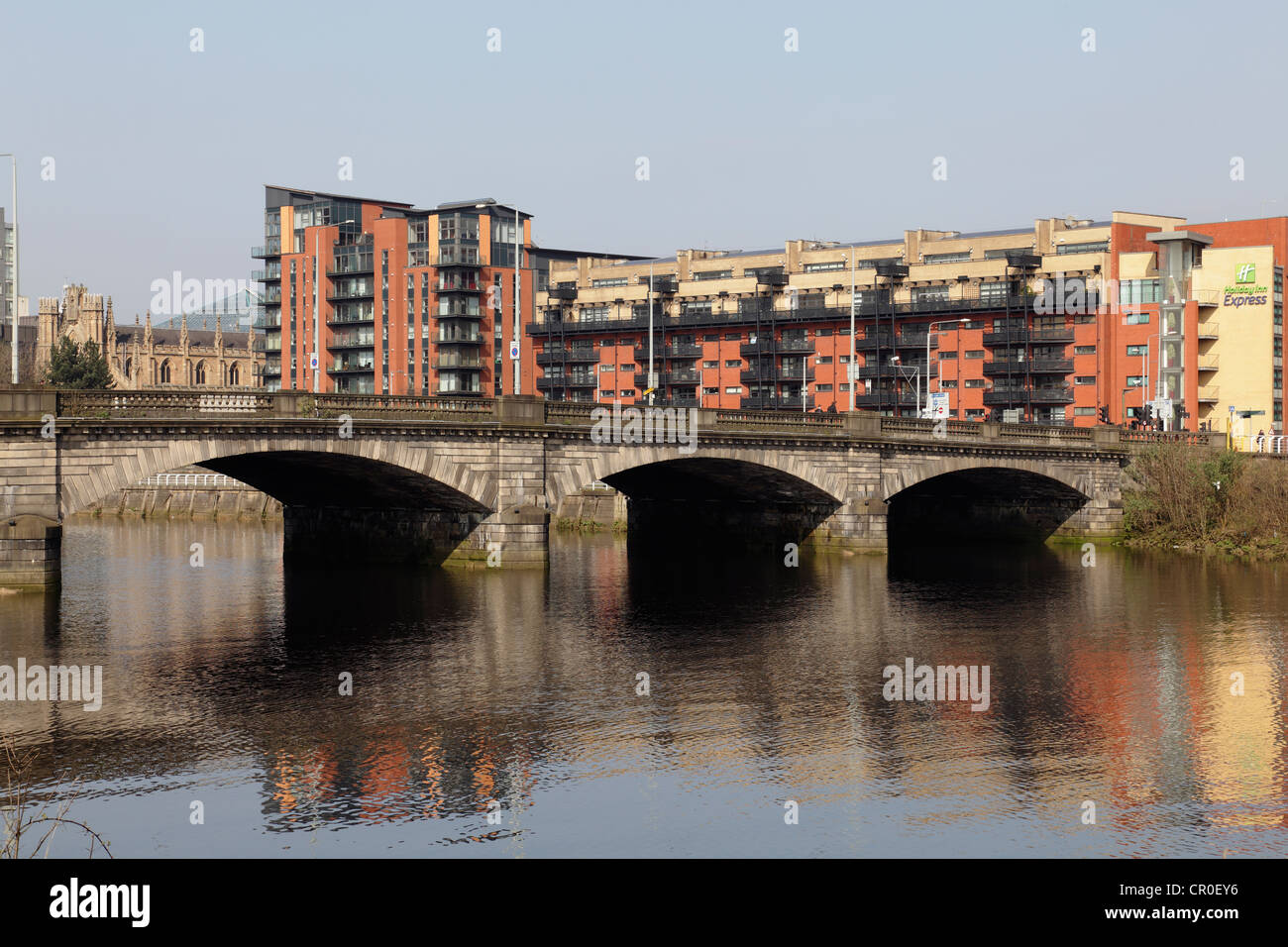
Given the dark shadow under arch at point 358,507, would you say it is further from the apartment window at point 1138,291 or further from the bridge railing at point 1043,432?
the apartment window at point 1138,291

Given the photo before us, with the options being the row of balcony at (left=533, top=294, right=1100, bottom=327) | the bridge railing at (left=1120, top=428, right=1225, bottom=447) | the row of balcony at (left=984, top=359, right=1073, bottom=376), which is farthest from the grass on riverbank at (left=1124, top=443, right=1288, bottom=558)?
the row of balcony at (left=533, top=294, right=1100, bottom=327)

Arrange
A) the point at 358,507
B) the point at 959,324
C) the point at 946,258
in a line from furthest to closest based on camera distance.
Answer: the point at 946,258, the point at 959,324, the point at 358,507

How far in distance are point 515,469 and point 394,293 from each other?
96.4 metres

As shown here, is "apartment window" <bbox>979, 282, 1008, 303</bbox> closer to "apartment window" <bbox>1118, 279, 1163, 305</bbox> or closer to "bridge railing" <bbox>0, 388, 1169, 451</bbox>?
"apartment window" <bbox>1118, 279, 1163, 305</bbox>

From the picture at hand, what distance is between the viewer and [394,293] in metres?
152

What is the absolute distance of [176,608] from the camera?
166ft

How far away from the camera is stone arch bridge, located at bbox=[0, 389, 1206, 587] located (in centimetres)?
5012

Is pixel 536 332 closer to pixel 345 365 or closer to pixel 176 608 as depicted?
pixel 345 365

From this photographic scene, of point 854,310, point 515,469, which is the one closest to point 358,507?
point 515,469

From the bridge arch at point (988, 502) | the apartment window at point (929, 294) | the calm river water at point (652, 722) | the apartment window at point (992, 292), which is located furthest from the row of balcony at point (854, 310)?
the calm river water at point (652, 722)

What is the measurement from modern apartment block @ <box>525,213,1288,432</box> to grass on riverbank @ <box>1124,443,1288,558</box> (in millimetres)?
23223

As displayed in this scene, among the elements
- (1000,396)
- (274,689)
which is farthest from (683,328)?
(274,689)

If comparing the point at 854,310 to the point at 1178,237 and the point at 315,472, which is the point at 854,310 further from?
the point at 315,472
